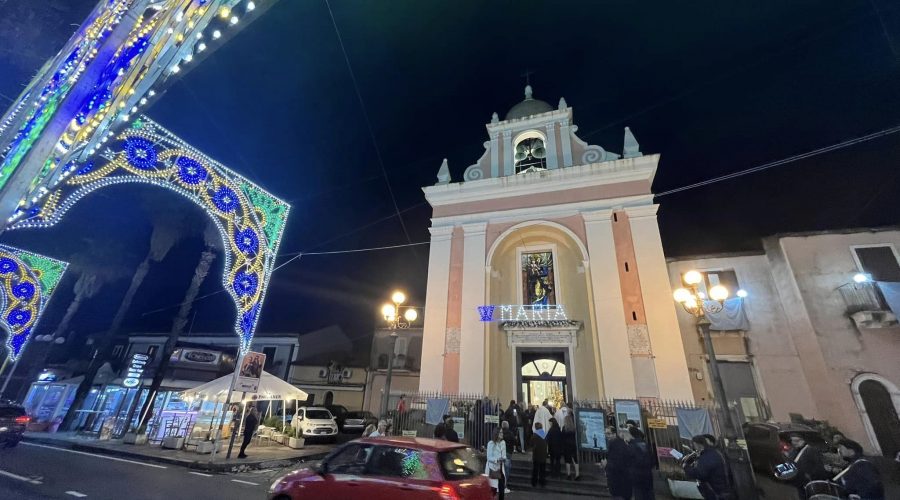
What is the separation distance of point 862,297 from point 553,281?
11878 millimetres

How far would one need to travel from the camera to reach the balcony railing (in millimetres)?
12547

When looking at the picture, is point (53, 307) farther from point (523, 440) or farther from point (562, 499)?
point (562, 499)

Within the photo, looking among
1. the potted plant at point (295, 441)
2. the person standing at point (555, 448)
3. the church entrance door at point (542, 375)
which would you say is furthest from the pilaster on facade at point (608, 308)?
the potted plant at point (295, 441)

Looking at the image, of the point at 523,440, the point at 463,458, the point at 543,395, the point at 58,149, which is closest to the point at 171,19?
the point at 58,149

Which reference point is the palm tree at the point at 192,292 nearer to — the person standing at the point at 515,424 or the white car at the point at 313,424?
the white car at the point at 313,424

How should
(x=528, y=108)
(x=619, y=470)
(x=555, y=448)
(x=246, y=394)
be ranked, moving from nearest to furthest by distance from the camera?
1. (x=619, y=470)
2. (x=555, y=448)
3. (x=246, y=394)
4. (x=528, y=108)

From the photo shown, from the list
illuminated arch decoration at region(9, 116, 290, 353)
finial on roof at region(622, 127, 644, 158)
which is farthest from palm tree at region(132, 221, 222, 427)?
finial on roof at region(622, 127, 644, 158)

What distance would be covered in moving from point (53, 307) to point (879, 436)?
3770 cm

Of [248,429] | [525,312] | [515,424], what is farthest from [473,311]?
[248,429]

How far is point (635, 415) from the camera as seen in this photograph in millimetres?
9070

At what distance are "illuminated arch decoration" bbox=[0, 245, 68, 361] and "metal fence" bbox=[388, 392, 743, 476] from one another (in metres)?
14.2

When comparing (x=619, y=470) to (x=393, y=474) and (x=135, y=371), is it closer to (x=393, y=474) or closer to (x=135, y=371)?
(x=393, y=474)

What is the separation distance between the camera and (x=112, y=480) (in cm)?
706

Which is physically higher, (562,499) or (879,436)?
(879,436)
